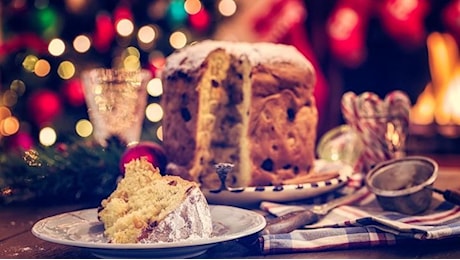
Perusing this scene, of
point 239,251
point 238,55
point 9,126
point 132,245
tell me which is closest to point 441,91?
point 9,126

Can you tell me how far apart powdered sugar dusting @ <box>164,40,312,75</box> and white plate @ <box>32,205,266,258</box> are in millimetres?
416

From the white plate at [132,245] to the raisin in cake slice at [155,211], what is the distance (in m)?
0.02

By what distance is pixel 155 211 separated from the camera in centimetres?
82

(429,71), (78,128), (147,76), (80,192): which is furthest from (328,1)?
(80,192)

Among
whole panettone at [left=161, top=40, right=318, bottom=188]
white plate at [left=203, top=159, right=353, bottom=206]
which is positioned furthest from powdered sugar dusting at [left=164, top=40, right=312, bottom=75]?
white plate at [left=203, top=159, right=353, bottom=206]

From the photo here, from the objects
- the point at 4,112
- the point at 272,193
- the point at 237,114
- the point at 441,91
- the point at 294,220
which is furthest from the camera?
the point at 441,91

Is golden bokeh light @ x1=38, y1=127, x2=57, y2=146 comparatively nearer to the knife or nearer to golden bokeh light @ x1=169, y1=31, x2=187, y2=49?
golden bokeh light @ x1=169, y1=31, x2=187, y2=49

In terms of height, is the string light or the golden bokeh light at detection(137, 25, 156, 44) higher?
the string light

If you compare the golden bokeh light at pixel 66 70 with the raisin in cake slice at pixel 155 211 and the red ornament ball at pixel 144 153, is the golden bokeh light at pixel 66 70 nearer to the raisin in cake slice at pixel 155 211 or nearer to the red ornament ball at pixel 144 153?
the red ornament ball at pixel 144 153

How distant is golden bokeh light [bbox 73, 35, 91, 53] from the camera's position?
2.59 metres

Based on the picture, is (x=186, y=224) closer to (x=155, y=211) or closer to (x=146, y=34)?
(x=155, y=211)

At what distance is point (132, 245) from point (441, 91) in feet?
9.12

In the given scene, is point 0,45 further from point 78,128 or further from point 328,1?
point 328,1

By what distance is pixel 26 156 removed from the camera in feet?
4.19
